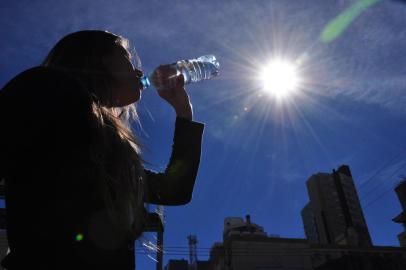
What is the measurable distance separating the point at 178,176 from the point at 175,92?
0.49 m

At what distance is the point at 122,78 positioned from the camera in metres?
1.38

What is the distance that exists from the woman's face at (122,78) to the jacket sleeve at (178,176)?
29cm

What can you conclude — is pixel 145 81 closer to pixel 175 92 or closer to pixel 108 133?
pixel 175 92

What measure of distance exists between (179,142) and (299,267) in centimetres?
3390

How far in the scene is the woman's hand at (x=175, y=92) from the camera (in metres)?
1.73

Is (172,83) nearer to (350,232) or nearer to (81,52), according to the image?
(81,52)

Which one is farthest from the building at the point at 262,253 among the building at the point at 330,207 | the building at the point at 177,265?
the building at the point at 330,207

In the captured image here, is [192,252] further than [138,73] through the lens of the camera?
Yes

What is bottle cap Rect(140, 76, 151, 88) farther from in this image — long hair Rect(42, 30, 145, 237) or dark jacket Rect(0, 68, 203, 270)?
dark jacket Rect(0, 68, 203, 270)

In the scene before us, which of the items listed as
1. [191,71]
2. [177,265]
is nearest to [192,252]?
[177,265]

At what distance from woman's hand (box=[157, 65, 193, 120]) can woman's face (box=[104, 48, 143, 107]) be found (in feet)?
0.97

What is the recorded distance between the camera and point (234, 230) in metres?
48.6

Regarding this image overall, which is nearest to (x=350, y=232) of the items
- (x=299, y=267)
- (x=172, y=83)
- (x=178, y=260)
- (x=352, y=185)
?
(x=299, y=267)

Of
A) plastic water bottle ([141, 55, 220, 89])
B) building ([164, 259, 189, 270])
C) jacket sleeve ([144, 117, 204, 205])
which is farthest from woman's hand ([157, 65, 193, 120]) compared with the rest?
building ([164, 259, 189, 270])
